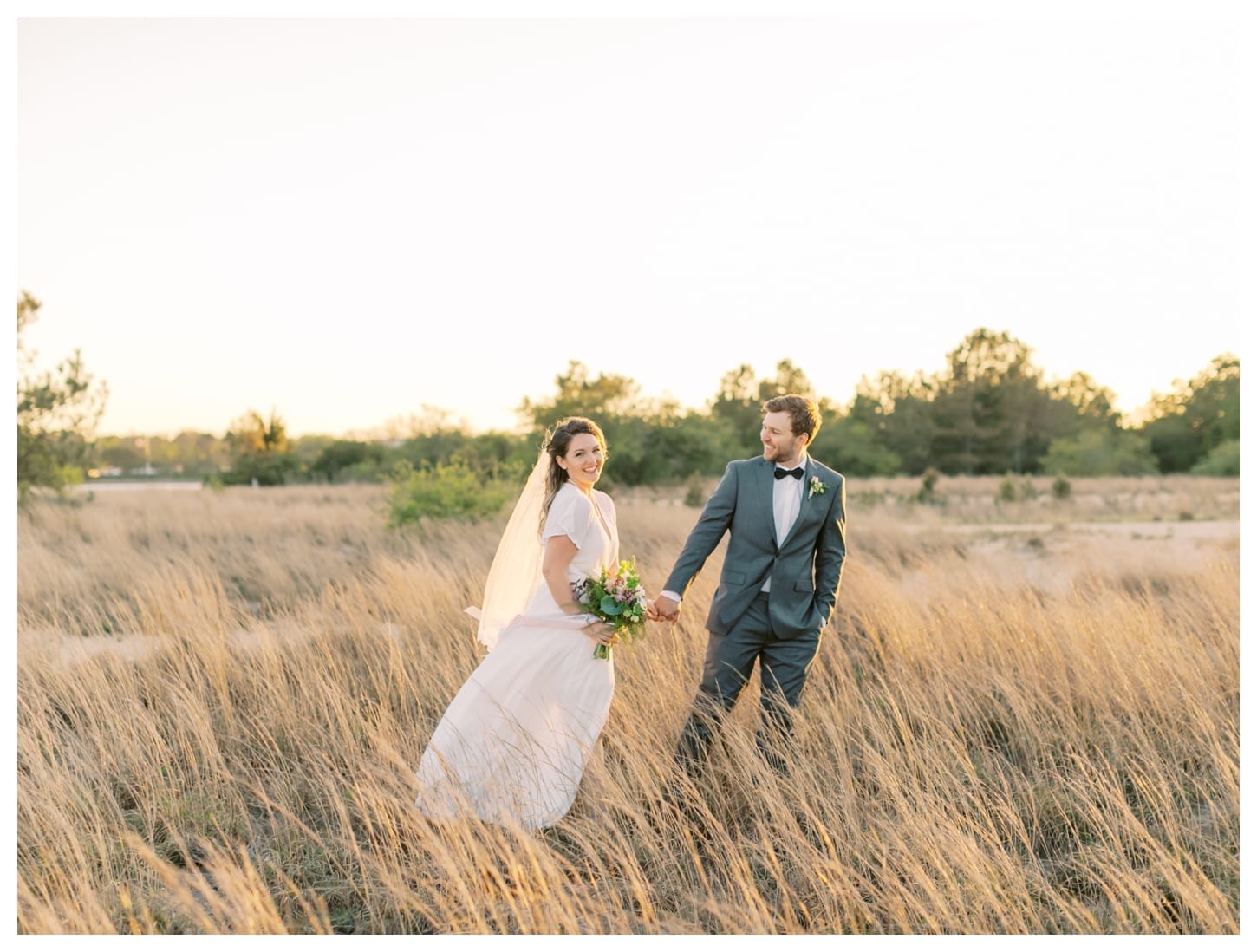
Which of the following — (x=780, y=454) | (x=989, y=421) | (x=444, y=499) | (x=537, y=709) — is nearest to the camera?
(x=537, y=709)

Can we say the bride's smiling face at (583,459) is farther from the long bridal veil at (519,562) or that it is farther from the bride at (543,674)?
the long bridal veil at (519,562)

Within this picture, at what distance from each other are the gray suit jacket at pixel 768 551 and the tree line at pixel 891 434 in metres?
23.3

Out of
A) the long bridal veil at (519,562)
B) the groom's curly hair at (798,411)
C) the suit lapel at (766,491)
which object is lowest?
the long bridal veil at (519,562)

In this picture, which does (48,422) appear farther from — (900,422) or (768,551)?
(900,422)

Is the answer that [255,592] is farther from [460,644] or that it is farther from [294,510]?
[294,510]

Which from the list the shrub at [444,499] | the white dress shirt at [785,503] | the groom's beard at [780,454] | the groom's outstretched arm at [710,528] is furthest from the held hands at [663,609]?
the shrub at [444,499]

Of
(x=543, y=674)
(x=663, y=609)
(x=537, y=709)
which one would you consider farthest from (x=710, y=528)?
(x=537, y=709)

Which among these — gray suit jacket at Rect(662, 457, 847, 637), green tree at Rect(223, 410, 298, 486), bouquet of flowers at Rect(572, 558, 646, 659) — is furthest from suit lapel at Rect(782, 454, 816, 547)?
green tree at Rect(223, 410, 298, 486)

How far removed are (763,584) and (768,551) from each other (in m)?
0.17

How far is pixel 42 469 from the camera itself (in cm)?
1625

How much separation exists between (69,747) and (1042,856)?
483cm

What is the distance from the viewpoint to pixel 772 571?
4.34m

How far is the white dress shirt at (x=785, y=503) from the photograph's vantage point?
436cm

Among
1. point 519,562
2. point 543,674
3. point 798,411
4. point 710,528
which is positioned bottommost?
point 543,674
